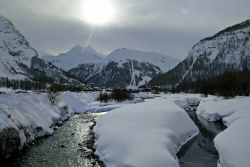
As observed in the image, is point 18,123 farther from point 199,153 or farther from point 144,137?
point 199,153

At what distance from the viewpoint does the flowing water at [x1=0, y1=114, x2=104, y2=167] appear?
20984 millimetres

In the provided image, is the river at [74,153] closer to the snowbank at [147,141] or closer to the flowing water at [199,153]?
the flowing water at [199,153]

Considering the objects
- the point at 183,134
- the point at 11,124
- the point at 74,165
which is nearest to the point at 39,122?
the point at 11,124

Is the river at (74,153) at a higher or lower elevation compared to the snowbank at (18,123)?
lower

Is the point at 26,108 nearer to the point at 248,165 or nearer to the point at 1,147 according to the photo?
the point at 1,147

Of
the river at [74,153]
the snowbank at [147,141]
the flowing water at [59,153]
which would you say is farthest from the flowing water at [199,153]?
the flowing water at [59,153]

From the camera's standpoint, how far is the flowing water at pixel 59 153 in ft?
68.8

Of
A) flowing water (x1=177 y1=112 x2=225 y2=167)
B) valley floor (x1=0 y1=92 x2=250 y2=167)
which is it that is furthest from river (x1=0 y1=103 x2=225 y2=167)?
valley floor (x1=0 y1=92 x2=250 y2=167)

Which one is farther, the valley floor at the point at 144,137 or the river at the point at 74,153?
the river at the point at 74,153

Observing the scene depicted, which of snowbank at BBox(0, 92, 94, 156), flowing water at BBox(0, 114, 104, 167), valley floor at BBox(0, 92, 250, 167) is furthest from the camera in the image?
snowbank at BBox(0, 92, 94, 156)

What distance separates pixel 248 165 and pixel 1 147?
22.2 metres

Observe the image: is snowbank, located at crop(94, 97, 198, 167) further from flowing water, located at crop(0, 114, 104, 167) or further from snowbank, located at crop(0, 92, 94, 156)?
snowbank, located at crop(0, 92, 94, 156)

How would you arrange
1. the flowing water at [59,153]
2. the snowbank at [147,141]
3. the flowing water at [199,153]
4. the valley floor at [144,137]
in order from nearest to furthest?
the valley floor at [144,137], the snowbank at [147,141], the flowing water at [59,153], the flowing water at [199,153]

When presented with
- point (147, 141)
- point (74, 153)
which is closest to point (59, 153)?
point (74, 153)
